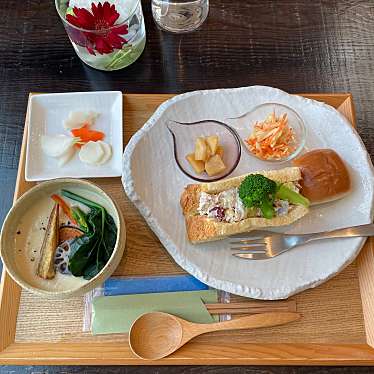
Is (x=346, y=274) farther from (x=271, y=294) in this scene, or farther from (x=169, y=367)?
(x=169, y=367)

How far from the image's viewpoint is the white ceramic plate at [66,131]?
1.24m

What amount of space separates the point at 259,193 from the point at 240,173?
16cm

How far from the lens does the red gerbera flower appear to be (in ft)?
4.31

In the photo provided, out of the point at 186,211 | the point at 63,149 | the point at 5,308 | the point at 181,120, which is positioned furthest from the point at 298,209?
the point at 5,308

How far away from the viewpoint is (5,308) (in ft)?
3.64

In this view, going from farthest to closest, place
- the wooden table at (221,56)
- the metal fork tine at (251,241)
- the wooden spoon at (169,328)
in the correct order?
the wooden table at (221,56) < the metal fork tine at (251,241) < the wooden spoon at (169,328)

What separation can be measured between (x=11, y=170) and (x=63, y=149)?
0.23m

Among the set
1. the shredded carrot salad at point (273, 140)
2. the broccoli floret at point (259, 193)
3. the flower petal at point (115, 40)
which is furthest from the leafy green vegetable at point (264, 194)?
the flower petal at point (115, 40)

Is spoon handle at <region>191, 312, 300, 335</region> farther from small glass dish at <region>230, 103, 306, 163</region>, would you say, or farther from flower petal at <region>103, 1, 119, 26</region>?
flower petal at <region>103, 1, 119, 26</region>

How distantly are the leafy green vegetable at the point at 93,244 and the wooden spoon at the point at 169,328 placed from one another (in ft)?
0.54

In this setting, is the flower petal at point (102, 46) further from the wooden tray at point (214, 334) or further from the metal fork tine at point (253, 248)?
the metal fork tine at point (253, 248)

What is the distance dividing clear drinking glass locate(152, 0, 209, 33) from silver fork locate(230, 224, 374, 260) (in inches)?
31.4

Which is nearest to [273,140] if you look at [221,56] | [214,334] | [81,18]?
[221,56]

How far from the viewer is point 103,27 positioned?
133cm
